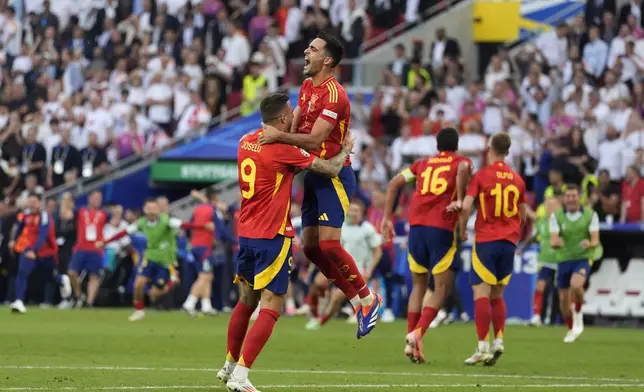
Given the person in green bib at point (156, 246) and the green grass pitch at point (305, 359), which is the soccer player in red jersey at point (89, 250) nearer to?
the person in green bib at point (156, 246)

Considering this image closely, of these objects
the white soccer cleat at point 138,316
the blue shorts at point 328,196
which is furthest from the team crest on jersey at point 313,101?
the white soccer cleat at point 138,316

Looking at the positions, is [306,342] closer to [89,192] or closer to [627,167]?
[627,167]

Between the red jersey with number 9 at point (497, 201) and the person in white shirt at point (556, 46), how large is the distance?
1498 cm

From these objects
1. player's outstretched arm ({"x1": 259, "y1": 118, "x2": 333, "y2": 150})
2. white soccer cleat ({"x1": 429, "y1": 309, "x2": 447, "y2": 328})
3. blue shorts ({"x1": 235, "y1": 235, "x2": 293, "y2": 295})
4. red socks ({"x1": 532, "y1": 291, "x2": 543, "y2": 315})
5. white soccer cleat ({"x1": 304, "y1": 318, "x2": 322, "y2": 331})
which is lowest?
white soccer cleat ({"x1": 429, "y1": 309, "x2": 447, "y2": 328})

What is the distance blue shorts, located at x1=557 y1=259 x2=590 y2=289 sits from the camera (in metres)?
20.4

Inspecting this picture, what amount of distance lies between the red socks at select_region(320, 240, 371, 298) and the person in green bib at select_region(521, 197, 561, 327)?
414 inches

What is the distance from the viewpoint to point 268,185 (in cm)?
1210

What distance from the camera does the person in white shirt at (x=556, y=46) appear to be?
101ft

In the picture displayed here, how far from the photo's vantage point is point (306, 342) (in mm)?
19188

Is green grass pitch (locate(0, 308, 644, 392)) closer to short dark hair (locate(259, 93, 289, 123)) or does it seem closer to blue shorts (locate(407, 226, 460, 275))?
blue shorts (locate(407, 226, 460, 275))

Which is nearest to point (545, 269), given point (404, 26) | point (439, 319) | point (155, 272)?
point (439, 319)

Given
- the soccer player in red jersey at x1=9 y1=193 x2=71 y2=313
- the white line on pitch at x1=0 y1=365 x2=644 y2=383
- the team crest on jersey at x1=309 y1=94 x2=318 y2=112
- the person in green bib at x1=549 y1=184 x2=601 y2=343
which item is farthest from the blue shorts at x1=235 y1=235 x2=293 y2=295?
the soccer player in red jersey at x1=9 y1=193 x2=71 y2=313

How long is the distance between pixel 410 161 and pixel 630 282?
5886mm

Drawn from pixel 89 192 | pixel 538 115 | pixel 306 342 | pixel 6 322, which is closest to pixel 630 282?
pixel 538 115
